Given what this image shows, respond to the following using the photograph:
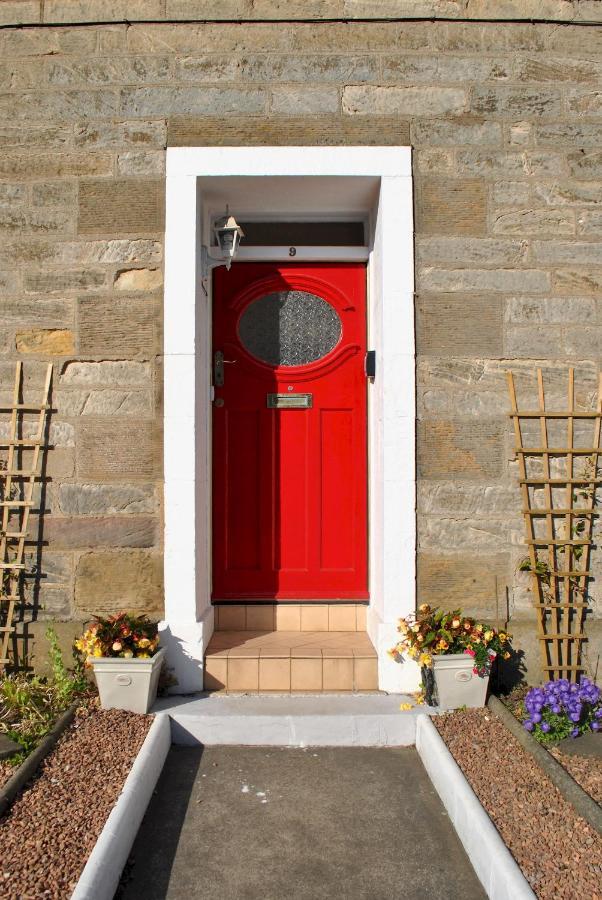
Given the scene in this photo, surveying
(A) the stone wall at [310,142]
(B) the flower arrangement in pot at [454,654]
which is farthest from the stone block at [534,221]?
(B) the flower arrangement in pot at [454,654]

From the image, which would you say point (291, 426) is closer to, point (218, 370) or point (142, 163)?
point (218, 370)

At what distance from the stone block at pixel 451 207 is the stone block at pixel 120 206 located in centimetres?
144

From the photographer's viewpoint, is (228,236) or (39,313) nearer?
(39,313)

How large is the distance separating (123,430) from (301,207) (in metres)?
1.72

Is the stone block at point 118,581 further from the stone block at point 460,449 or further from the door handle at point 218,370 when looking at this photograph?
the stone block at point 460,449

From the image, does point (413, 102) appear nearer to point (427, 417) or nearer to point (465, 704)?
point (427, 417)

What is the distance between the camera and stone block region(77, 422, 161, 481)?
3.75m

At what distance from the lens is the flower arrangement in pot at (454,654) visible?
341cm

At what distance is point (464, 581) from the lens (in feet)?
12.2

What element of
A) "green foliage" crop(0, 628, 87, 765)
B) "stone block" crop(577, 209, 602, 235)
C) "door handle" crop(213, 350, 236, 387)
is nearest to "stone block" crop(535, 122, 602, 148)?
"stone block" crop(577, 209, 602, 235)

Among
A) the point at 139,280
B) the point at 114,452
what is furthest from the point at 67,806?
the point at 139,280

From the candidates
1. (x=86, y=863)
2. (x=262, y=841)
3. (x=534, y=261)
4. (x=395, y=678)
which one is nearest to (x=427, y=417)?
(x=534, y=261)

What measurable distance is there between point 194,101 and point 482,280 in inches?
73.3

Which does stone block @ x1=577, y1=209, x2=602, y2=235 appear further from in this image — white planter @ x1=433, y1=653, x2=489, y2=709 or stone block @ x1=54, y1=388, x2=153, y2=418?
stone block @ x1=54, y1=388, x2=153, y2=418
